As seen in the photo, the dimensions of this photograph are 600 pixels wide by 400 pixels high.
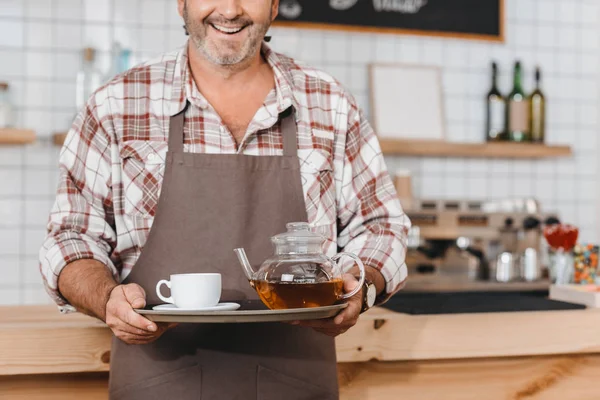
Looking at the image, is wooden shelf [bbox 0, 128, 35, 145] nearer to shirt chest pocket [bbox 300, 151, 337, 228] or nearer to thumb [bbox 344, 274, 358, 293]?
shirt chest pocket [bbox 300, 151, 337, 228]

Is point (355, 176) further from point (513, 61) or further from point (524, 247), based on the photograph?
point (513, 61)

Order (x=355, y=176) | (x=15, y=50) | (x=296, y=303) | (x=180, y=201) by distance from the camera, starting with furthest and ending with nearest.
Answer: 1. (x=15, y=50)
2. (x=355, y=176)
3. (x=180, y=201)
4. (x=296, y=303)

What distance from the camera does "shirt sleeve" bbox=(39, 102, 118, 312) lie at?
4.68ft

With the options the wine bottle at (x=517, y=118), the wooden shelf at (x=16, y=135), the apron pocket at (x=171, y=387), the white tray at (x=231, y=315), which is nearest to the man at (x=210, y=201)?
the apron pocket at (x=171, y=387)

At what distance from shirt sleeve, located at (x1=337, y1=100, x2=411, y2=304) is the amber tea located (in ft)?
0.94

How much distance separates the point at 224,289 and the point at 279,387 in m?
0.22

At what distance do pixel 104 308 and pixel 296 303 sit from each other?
1.07 ft

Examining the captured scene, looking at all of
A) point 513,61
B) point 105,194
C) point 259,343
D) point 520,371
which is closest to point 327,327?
point 259,343

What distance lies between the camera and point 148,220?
1506mm

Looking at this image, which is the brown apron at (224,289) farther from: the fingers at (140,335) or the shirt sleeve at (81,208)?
the fingers at (140,335)

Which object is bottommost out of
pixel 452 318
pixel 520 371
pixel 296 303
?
pixel 520 371

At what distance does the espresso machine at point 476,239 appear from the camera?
3.18 meters

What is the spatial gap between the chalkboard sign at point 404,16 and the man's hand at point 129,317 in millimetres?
2352

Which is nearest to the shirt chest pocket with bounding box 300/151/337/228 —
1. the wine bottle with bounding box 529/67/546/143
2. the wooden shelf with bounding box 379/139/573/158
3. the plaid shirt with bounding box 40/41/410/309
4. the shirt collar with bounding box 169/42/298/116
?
the plaid shirt with bounding box 40/41/410/309
